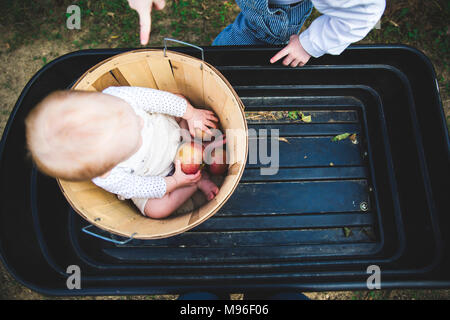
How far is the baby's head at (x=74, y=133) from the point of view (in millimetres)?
737

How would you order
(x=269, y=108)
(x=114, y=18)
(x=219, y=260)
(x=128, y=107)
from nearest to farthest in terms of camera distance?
1. (x=128, y=107)
2. (x=219, y=260)
3. (x=269, y=108)
4. (x=114, y=18)

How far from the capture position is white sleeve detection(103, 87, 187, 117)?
926mm

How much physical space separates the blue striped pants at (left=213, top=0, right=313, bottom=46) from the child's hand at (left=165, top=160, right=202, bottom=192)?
0.58 m

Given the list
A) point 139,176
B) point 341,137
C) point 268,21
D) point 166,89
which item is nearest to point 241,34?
point 268,21

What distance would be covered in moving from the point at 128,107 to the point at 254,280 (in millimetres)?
663

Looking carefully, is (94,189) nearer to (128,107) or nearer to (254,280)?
(128,107)

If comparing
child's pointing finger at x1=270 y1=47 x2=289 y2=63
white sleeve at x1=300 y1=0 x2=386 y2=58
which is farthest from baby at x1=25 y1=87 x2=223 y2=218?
white sleeve at x1=300 y1=0 x2=386 y2=58

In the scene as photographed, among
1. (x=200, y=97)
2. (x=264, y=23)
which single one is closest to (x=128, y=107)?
(x=200, y=97)

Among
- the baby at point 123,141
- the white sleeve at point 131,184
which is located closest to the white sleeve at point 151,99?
the baby at point 123,141

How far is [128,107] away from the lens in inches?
33.9

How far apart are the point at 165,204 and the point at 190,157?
19 cm

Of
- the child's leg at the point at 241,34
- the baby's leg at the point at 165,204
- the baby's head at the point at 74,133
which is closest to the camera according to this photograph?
the baby's head at the point at 74,133

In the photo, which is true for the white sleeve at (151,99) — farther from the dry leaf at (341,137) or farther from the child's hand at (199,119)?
the dry leaf at (341,137)
